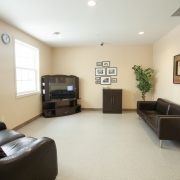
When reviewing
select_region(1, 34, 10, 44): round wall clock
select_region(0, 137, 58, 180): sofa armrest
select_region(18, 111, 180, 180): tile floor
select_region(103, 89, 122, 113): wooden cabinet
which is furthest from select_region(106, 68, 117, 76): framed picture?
select_region(0, 137, 58, 180): sofa armrest

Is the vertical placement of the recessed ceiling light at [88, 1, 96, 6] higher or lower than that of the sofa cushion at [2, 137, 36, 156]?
higher

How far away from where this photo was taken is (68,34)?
420 centimetres

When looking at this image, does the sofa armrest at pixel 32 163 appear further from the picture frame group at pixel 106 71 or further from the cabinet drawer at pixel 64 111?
the picture frame group at pixel 106 71

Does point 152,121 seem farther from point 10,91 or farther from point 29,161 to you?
point 10,91

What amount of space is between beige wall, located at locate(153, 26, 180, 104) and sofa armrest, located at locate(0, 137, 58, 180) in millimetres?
3373

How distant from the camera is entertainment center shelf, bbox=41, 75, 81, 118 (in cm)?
493

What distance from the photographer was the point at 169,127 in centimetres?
260

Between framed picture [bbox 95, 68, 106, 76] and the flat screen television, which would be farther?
framed picture [bbox 95, 68, 106, 76]

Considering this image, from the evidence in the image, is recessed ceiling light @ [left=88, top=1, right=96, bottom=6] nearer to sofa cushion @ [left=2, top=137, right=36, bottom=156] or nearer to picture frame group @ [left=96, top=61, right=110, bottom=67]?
sofa cushion @ [left=2, top=137, right=36, bottom=156]

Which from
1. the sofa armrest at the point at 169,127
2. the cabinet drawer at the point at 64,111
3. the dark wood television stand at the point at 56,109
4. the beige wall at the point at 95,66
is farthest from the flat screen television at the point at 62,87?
the sofa armrest at the point at 169,127

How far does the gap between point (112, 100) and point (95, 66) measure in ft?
5.22

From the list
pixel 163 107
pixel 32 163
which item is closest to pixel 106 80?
pixel 163 107

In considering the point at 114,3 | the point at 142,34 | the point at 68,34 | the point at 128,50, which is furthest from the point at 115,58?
the point at 114,3

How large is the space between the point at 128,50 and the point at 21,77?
4.07m
